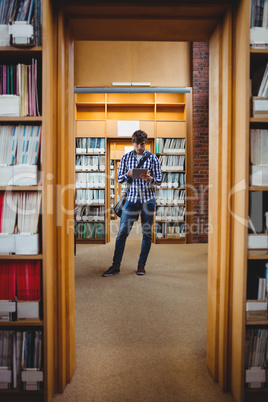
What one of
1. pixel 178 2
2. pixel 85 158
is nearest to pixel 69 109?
pixel 178 2

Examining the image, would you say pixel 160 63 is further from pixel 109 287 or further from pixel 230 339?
pixel 230 339

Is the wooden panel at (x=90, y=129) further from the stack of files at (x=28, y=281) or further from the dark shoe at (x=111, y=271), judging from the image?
the stack of files at (x=28, y=281)

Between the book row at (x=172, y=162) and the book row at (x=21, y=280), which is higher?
the book row at (x=172, y=162)

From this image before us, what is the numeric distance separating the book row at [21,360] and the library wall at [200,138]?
4.21 metres

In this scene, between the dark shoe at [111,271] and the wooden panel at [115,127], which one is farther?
the wooden panel at [115,127]

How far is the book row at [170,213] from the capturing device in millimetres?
5145

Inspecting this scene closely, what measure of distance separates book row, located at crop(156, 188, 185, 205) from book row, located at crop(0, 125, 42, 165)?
3.97 metres

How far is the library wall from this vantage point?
5.04 m

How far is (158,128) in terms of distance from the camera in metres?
5.11

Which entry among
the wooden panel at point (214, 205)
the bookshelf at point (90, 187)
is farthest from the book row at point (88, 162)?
the wooden panel at point (214, 205)

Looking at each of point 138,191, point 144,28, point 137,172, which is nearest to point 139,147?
point 137,172

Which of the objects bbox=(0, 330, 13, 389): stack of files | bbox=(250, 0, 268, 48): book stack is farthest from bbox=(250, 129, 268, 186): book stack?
bbox=(0, 330, 13, 389): stack of files

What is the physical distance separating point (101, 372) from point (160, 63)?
15.9ft

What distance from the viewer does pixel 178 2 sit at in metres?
1.29
